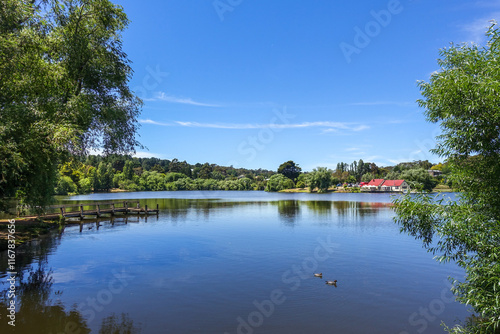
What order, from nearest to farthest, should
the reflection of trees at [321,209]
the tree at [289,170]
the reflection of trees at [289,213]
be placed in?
the reflection of trees at [289,213]
the reflection of trees at [321,209]
the tree at [289,170]

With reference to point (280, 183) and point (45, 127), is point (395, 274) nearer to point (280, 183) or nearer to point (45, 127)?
point (45, 127)

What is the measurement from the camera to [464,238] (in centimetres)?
884

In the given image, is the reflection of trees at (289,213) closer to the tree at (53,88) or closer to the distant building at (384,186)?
the tree at (53,88)

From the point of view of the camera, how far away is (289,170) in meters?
179

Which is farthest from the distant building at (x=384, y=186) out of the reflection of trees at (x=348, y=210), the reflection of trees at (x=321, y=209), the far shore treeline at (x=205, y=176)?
the reflection of trees at (x=321, y=209)

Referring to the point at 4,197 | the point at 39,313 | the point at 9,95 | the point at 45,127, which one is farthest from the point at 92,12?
the point at 39,313

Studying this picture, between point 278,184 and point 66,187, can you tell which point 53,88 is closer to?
point 66,187

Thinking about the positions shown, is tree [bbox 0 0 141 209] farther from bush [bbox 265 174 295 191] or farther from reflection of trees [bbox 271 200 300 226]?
bush [bbox 265 174 295 191]

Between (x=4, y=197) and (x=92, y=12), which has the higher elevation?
(x=92, y=12)

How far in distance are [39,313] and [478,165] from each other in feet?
55.4

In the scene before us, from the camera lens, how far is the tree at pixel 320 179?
5207 inches

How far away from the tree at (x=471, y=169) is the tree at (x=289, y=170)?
168142 millimetres

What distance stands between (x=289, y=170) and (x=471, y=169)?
170m

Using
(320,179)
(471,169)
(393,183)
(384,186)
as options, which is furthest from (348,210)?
(384,186)
